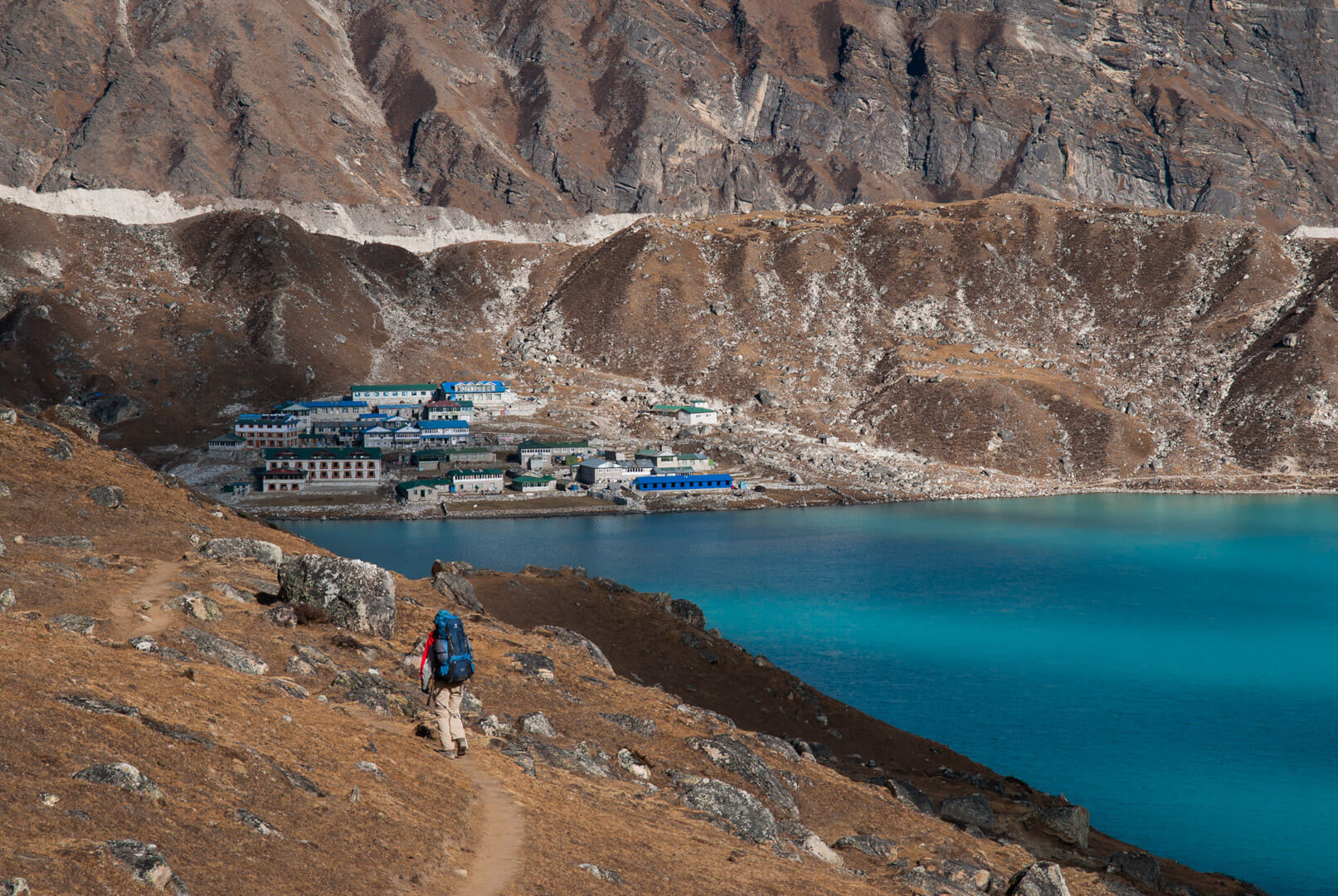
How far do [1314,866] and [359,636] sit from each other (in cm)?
3243

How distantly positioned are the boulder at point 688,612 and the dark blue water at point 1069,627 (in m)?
11.9

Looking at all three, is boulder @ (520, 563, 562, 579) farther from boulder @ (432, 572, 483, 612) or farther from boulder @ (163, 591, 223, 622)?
boulder @ (163, 591, 223, 622)

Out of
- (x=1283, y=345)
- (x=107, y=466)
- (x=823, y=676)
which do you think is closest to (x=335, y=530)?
(x=823, y=676)

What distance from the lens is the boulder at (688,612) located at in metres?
44.0

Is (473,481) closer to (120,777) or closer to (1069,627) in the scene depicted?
(1069,627)

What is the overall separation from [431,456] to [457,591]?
373 ft

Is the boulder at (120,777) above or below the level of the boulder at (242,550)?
above

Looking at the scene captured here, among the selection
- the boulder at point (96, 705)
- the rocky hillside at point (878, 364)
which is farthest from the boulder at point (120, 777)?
the rocky hillside at point (878, 364)

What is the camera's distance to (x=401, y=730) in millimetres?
18906

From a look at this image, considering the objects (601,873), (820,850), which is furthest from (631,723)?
(601,873)

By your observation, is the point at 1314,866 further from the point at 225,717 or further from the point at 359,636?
the point at 225,717

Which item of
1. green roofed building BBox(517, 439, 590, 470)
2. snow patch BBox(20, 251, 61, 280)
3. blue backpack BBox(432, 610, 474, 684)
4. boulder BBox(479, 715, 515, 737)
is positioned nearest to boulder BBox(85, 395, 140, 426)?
snow patch BBox(20, 251, 61, 280)

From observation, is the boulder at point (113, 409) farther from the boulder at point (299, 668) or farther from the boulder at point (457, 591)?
the boulder at point (299, 668)

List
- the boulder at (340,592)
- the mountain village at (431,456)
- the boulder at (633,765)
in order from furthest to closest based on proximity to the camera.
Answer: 1. the mountain village at (431,456)
2. the boulder at (340,592)
3. the boulder at (633,765)
